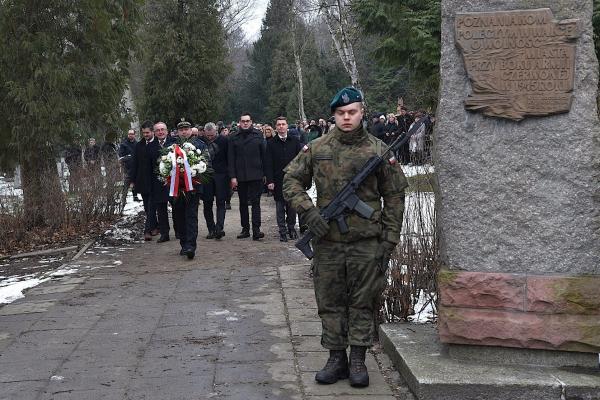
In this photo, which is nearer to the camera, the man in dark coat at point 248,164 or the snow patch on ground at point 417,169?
the snow patch on ground at point 417,169

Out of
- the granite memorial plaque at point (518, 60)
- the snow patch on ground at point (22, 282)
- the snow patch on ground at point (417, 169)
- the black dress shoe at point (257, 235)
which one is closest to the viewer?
the granite memorial plaque at point (518, 60)

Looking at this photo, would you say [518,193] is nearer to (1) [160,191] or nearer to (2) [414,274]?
(2) [414,274]

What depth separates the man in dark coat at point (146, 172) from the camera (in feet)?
41.0

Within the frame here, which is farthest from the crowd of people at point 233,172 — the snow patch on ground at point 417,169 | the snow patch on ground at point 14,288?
the snow patch on ground at point 417,169

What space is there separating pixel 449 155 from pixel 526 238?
714 millimetres

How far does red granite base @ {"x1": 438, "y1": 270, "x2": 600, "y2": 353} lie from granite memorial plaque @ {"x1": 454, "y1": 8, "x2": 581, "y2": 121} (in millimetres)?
1060

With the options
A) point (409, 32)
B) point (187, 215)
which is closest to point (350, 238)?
point (187, 215)

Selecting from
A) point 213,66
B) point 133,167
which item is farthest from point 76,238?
point 213,66

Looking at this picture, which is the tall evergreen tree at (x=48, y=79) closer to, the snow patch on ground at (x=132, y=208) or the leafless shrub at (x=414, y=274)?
the snow patch on ground at (x=132, y=208)

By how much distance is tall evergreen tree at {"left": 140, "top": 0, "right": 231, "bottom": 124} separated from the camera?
34938 millimetres

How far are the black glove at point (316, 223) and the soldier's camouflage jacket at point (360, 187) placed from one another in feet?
0.22

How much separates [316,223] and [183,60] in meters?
31.3

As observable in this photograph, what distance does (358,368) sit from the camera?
5.03 m

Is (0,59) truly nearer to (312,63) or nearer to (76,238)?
(76,238)
